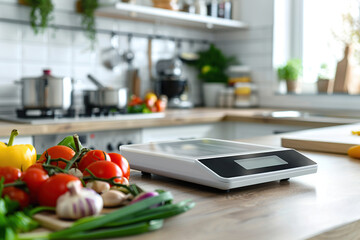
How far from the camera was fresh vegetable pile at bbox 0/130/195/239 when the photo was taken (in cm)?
56

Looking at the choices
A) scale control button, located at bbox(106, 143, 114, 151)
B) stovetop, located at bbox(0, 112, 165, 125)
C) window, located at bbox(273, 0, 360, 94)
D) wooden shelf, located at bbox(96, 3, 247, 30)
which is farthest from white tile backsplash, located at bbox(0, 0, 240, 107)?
window, located at bbox(273, 0, 360, 94)

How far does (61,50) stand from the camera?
118 inches

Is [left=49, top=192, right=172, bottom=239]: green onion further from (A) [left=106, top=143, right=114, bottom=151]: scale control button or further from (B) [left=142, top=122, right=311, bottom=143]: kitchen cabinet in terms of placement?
(B) [left=142, top=122, right=311, bottom=143]: kitchen cabinet

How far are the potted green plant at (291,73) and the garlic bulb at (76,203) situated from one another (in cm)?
310

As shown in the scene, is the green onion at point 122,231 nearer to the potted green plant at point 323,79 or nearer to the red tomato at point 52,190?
the red tomato at point 52,190

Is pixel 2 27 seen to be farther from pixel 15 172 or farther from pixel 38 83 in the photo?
pixel 15 172

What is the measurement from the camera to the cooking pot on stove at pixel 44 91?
2.43 m

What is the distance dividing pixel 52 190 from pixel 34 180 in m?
0.04

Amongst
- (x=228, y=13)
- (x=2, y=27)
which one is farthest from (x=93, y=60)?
(x=228, y=13)

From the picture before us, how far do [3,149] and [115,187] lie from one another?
0.74ft

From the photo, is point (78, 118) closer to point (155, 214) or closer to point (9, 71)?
point (9, 71)

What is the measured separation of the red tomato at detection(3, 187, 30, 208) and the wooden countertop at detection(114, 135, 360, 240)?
18 centimetres

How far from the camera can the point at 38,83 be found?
7.97ft

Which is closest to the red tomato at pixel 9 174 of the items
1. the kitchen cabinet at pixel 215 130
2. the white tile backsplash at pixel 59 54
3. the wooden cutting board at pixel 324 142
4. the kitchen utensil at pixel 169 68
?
the wooden cutting board at pixel 324 142
